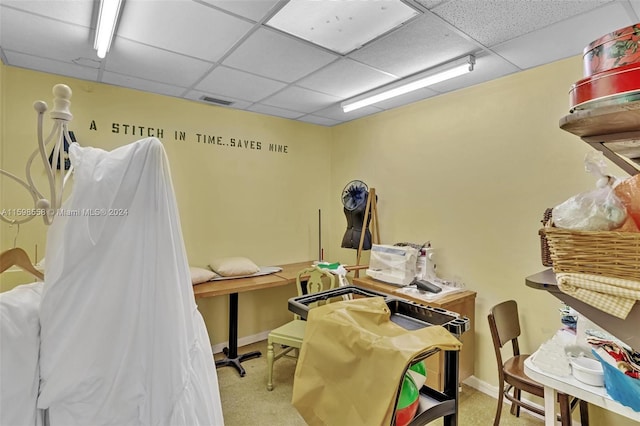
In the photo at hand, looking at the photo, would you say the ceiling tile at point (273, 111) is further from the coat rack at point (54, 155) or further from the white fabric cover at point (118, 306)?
the white fabric cover at point (118, 306)

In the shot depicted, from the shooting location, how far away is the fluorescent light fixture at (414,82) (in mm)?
2389

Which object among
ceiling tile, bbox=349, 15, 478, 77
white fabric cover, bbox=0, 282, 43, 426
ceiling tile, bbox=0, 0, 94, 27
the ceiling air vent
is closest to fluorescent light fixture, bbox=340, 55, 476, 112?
ceiling tile, bbox=349, 15, 478, 77

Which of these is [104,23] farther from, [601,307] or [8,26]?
[601,307]

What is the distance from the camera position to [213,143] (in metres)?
3.58

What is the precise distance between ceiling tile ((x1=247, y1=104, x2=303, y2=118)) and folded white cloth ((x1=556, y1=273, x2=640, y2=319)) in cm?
339

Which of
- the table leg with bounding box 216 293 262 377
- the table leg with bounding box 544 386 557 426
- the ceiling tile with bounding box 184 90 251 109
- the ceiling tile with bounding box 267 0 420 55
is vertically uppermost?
the ceiling tile with bounding box 184 90 251 109

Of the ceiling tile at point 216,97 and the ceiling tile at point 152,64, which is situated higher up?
the ceiling tile at point 216,97

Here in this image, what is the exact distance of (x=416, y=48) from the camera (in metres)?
2.21

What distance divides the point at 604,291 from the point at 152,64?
2.98 meters

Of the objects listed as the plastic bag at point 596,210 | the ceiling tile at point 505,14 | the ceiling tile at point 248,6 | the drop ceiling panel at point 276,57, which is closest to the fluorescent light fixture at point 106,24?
the ceiling tile at point 248,6

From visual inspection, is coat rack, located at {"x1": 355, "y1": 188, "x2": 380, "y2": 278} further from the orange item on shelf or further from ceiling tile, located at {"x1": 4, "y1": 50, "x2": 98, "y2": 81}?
the orange item on shelf

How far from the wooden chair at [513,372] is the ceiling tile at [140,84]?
338 centimetres

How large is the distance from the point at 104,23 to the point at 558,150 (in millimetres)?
3226

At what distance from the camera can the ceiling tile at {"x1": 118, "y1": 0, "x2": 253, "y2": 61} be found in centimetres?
177
